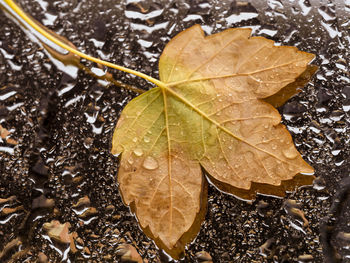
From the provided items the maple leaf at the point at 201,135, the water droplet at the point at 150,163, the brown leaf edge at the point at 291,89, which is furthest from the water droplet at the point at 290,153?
the water droplet at the point at 150,163

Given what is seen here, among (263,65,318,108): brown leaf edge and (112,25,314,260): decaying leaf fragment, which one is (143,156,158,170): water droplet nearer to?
(112,25,314,260): decaying leaf fragment

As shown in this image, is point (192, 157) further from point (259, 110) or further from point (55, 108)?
point (55, 108)

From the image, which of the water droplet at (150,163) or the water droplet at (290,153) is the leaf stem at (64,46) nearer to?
the water droplet at (150,163)

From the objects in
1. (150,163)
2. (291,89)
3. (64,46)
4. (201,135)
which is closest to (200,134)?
(201,135)

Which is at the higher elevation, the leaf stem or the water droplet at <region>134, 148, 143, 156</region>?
the leaf stem

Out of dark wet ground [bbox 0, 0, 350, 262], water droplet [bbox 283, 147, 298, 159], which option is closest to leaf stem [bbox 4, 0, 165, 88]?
dark wet ground [bbox 0, 0, 350, 262]

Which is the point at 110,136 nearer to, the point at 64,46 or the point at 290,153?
the point at 64,46
